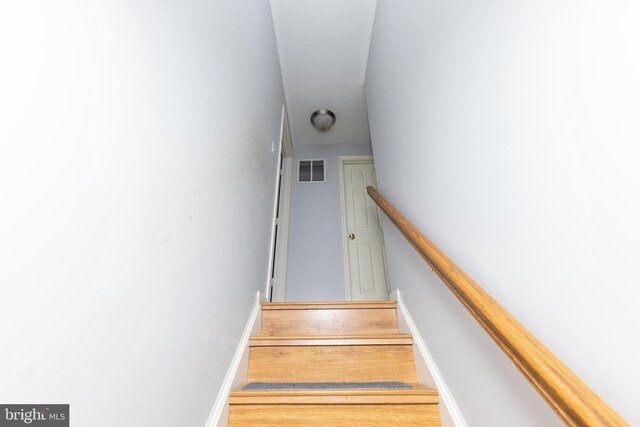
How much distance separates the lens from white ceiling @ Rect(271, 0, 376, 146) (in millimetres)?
2334

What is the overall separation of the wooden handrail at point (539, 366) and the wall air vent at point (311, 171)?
116 inches

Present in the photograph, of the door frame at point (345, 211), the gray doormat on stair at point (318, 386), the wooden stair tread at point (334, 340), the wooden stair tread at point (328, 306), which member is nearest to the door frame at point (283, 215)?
the door frame at point (345, 211)

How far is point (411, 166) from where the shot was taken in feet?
4.96

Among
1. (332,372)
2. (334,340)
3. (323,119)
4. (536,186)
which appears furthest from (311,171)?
(536,186)

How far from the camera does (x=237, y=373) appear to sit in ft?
4.09

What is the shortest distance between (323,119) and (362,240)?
157 centimetres

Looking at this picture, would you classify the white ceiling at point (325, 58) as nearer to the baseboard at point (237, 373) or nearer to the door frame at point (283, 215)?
the door frame at point (283, 215)

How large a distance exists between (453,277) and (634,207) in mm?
476

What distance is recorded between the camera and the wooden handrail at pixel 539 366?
0.44 metres

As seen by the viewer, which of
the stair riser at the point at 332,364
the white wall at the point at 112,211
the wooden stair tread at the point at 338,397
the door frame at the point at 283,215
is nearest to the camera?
the white wall at the point at 112,211

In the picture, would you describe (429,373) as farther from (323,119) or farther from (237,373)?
(323,119)

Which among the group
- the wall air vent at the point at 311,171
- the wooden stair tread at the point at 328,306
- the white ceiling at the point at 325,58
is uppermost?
the white ceiling at the point at 325,58

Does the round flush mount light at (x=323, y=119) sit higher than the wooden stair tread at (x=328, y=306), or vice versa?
the round flush mount light at (x=323, y=119)

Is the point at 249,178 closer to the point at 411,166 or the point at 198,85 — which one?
the point at 198,85
